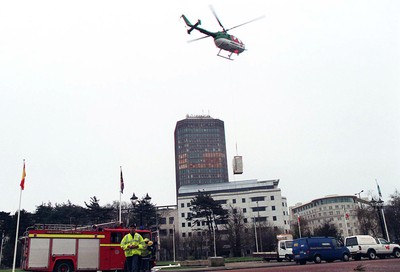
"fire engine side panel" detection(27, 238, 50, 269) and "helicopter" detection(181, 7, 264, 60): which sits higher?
"helicopter" detection(181, 7, 264, 60)

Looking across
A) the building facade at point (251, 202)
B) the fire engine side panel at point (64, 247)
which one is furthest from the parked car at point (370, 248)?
the building facade at point (251, 202)

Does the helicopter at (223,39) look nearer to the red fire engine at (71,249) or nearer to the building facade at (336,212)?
the red fire engine at (71,249)

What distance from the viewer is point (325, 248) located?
93.1 feet

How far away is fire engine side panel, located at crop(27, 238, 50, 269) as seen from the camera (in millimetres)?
20406

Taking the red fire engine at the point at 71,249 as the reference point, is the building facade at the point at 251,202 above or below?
above

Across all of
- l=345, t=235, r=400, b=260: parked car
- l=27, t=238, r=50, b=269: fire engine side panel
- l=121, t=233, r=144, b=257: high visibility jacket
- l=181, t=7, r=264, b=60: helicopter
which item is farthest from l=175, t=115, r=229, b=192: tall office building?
l=121, t=233, r=144, b=257: high visibility jacket

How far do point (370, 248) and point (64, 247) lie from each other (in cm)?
2400

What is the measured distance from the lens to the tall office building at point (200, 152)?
17000 centimetres

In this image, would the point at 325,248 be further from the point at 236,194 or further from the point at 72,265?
the point at 236,194

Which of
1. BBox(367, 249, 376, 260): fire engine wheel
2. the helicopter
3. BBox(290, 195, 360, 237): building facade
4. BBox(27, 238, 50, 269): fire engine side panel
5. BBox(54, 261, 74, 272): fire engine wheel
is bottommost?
BBox(367, 249, 376, 260): fire engine wheel

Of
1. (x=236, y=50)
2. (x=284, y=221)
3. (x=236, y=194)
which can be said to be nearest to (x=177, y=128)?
(x=236, y=194)

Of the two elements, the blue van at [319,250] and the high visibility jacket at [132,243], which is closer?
the high visibility jacket at [132,243]

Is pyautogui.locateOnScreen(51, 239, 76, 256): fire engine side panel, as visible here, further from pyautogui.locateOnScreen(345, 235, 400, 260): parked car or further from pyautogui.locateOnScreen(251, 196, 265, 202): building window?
pyautogui.locateOnScreen(251, 196, 265, 202): building window

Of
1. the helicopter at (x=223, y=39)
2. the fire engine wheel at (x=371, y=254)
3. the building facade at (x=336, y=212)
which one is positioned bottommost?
the fire engine wheel at (x=371, y=254)
